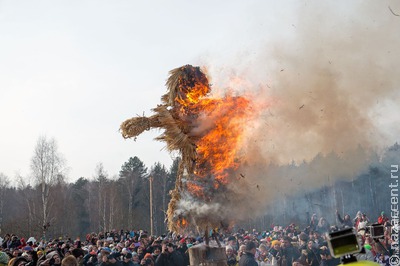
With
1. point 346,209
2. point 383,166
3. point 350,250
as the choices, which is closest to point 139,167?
point 346,209

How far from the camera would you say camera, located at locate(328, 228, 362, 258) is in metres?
3.02

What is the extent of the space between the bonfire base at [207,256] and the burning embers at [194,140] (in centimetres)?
62

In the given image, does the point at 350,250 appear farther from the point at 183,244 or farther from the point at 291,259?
the point at 183,244

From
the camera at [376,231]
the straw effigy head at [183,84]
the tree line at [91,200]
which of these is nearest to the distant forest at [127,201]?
the tree line at [91,200]

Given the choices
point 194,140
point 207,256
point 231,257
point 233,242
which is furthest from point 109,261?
point 233,242

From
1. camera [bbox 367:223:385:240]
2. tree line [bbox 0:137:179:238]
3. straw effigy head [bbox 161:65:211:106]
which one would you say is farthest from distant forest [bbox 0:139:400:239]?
camera [bbox 367:223:385:240]

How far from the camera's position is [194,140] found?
37.4 ft

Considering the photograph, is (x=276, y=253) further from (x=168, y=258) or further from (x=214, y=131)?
(x=214, y=131)

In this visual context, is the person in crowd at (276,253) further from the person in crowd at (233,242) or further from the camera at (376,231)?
the camera at (376,231)

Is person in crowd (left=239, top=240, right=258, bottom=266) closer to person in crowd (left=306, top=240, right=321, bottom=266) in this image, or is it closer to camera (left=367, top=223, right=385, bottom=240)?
person in crowd (left=306, top=240, right=321, bottom=266)

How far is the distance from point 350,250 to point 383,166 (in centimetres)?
3184

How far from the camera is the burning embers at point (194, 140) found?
10969mm

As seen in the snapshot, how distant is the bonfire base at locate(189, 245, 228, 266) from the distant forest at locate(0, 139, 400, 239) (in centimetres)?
968

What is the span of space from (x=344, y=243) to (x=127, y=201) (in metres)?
58.5
